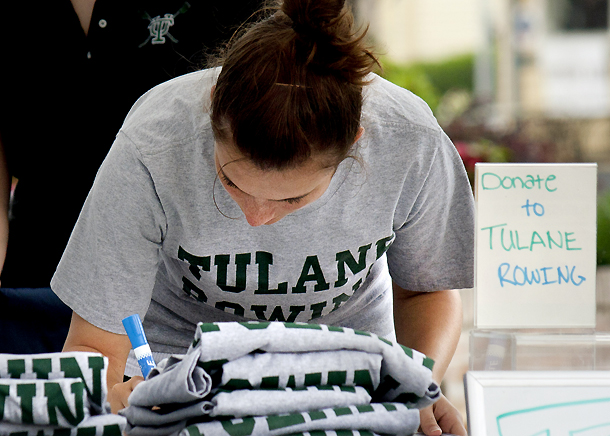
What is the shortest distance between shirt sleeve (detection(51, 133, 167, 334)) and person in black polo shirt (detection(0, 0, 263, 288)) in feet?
1.17

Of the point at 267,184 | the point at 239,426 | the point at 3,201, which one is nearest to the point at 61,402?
the point at 239,426

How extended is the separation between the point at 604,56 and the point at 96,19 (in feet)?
31.2

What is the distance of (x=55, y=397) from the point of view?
62 centimetres

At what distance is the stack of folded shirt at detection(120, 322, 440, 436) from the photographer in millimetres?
617

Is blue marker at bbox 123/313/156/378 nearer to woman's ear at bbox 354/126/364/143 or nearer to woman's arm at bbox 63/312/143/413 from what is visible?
woman's arm at bbox 63/312/143/413

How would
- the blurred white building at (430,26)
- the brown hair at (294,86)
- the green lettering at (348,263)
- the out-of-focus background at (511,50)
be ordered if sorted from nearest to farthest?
the brown hair at (294,86), the green lettering at (348,263), the out-of-focus background at (511,50), the blurred white building at (430,26)

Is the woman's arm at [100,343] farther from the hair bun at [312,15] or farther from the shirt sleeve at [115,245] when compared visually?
the hair bun at [312,15]

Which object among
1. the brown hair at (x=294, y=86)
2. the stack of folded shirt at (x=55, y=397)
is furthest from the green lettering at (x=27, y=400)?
the brown hair at (x=294, y=86)

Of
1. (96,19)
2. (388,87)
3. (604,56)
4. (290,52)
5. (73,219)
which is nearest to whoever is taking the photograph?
(290,52)

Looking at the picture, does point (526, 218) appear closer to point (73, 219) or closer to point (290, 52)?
point (290, 52)

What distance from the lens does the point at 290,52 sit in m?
0.83

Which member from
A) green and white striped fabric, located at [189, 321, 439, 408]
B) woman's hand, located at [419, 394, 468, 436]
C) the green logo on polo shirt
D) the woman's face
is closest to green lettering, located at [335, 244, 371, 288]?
the woman's face

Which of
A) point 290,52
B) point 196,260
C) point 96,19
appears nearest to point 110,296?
point 196,260

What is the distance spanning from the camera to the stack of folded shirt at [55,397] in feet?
2.02
